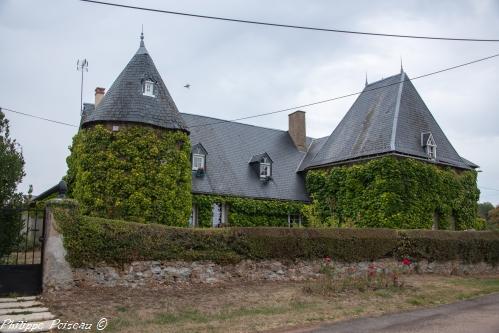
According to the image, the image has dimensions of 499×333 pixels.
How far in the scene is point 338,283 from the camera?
14258 millimetres

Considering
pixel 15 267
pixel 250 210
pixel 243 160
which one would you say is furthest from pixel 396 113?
pixel 15 267

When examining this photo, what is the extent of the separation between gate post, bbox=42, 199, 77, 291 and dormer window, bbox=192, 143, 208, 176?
12.7 meters

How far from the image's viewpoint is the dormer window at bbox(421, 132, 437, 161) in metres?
25.6

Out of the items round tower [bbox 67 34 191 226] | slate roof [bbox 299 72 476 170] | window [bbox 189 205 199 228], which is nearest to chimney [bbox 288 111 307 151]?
slate roof [bbox 299 72 476 170]

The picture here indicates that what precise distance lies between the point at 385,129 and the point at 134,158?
13.5 meters

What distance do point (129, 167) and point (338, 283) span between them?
400 inches

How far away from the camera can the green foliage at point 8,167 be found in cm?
1145

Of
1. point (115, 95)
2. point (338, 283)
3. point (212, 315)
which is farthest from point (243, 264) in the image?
point (115, 95)

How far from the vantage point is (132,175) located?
1992cm

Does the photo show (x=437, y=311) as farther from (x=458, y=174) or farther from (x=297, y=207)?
(x=458, y=174)

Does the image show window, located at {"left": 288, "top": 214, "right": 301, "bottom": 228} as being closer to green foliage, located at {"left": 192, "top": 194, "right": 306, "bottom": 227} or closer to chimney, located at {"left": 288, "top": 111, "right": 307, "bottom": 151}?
green foliage, located at {"left": 192, "top": 194, "right": 306, "bottom": 227}

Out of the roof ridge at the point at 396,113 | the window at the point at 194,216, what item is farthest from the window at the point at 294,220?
the roof ridge at the point at 396,113

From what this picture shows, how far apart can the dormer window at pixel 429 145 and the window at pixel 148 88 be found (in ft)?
47.6

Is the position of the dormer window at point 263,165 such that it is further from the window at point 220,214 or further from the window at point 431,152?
the window at point 431,152
